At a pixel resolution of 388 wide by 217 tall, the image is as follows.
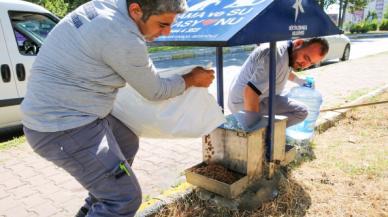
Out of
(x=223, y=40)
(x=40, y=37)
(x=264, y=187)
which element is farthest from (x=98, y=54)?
(x=40, y=37)

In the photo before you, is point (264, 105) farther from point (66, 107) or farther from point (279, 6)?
point (66, 107)

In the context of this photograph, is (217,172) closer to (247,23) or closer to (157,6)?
(247,23)

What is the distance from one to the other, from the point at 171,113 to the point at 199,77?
267 millimetres

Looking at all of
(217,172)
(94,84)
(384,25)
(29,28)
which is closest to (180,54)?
(29,28)

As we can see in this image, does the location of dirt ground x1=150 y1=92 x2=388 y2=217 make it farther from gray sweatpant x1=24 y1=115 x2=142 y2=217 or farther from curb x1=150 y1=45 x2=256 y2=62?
curb x1=150 y1=45 x2=256 y2=62

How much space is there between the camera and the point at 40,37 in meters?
4.74

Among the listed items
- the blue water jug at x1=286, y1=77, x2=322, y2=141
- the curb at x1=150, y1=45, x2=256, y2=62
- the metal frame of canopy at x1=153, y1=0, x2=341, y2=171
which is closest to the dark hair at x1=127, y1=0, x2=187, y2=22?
the metal frame of canopy at x1=153, y1=0, x2=341, y2=171

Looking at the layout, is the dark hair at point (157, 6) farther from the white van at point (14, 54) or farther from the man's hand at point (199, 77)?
the white van at point (14, 54)

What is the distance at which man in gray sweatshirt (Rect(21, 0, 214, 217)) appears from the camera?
1.62 meters

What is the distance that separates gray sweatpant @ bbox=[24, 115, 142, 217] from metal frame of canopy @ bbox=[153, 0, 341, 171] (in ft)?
2.80

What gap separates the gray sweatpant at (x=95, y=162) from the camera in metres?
1.71

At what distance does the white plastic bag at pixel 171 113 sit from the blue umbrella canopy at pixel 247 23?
286 millimetres

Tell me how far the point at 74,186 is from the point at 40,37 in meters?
2.58

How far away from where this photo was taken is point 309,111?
3984 millimetres
